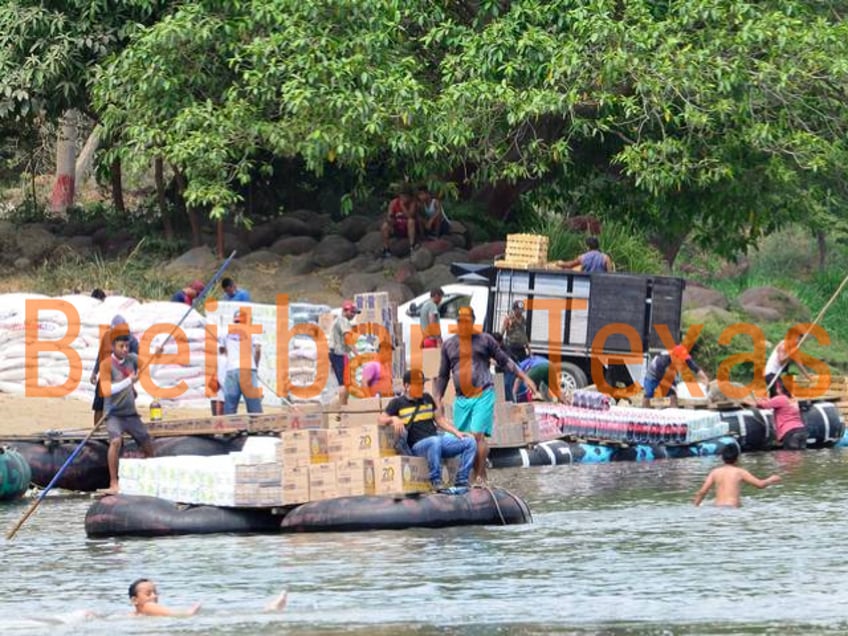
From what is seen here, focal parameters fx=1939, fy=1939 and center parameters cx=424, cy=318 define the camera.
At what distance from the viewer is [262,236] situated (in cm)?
3130

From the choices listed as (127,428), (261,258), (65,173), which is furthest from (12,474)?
(65,173)

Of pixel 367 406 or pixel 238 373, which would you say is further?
pixel 238 373

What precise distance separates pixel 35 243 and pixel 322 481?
54.3 feet

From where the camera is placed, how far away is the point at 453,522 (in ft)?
53.1

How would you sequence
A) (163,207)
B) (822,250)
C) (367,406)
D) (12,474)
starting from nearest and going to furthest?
(12,474), (367,406), (163,207), (822,250)

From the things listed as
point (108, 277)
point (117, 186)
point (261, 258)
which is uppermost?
point (117, 186)

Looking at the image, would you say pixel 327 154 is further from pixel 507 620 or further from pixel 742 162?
pixel 507 620

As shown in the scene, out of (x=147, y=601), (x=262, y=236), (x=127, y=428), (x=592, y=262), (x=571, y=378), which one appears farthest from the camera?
(x=262, y=236)

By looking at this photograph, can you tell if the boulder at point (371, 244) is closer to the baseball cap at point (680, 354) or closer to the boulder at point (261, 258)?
the boulder at point (261, 258)

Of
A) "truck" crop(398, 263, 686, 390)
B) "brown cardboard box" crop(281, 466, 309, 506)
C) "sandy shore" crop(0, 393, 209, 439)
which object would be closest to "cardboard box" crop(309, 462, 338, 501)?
"brown cardboard box" crop(281, 466, 309, 506)

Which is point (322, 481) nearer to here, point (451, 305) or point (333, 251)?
point (451, 305)

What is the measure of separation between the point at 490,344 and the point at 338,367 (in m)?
6.31

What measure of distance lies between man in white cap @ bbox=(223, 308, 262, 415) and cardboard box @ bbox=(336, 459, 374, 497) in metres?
6.13

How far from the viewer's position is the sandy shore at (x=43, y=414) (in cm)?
2275
